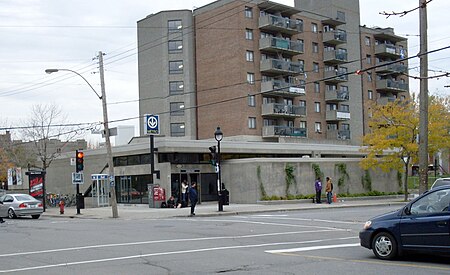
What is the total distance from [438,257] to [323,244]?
150 inches

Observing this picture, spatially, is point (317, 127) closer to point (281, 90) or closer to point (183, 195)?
point (281, 90)

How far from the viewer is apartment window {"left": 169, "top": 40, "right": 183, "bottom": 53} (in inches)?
2569

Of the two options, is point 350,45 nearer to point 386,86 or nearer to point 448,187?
point 386,86

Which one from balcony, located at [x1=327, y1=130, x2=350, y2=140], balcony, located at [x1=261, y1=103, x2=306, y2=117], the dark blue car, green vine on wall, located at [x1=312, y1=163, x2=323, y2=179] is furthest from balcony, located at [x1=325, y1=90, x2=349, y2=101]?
the dark blue car

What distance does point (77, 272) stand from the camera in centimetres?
1140

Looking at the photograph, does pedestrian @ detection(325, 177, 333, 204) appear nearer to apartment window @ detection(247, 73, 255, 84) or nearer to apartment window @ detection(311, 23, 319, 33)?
apartment window @ detection(247, 73, 255, 84)

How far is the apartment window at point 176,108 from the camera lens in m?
65.6

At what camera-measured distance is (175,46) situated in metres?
65.6

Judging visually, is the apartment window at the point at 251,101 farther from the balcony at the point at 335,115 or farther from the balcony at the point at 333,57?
the balcony at the point at 333,57

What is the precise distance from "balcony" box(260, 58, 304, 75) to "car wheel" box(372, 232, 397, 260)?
47.9 metres

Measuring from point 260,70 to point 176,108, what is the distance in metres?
11.9

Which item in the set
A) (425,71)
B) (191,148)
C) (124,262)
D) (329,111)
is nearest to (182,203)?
(191,148)

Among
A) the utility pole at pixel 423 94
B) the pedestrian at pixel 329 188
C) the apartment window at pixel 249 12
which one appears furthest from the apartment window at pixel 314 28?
the utility pole at pixel 423 94

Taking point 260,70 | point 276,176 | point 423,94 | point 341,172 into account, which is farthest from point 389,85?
point 423,94
